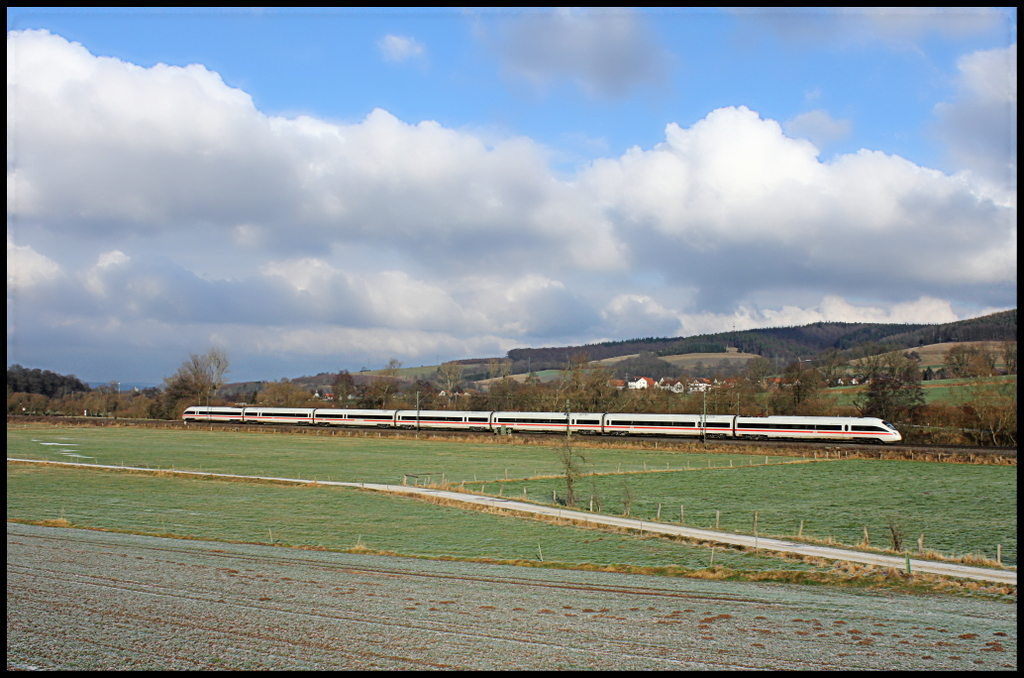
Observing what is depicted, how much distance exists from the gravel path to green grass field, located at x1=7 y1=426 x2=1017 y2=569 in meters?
5.55

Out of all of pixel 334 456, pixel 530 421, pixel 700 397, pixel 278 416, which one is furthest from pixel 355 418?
pixel 700 397

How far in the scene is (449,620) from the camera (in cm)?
1706

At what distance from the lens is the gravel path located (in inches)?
565

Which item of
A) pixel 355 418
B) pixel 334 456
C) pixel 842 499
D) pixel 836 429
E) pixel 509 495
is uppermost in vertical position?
pixel 836 429

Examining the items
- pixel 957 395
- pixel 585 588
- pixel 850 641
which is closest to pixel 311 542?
pixel 585 588

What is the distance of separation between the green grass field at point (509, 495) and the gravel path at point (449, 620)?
555 cm

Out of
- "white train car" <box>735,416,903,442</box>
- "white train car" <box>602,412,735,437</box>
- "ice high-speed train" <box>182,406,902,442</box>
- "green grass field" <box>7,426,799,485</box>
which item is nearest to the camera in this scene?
"green grass field" <box>7,426,799,485</box>

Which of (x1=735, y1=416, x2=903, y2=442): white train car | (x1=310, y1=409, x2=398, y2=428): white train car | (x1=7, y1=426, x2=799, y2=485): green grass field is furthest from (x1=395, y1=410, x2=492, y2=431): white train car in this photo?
(x1=735, y1=416, x2=903, y2=442): white train car

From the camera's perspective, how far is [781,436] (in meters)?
75.7

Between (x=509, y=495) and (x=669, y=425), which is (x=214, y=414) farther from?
(x=509, y=495)

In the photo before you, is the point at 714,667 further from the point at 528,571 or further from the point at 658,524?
the point at 658,524

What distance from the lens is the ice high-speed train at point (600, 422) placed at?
7275 centimetres

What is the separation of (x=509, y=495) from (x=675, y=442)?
36835mm

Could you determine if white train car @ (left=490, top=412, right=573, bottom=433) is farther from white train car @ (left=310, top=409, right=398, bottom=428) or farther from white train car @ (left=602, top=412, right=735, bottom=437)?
white train car @ (left=310, top=409, right=398, bottom=428)
